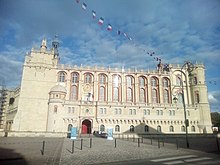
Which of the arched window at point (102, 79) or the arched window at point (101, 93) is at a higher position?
the arched window at point (102, 79)

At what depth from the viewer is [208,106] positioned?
56688mm

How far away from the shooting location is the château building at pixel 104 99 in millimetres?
47656

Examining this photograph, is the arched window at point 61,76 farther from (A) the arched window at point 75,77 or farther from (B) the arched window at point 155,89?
(B) the arched window at point 155,89

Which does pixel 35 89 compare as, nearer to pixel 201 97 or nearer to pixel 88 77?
pixel 88 77

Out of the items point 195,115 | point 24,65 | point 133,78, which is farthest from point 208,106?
point 24,65

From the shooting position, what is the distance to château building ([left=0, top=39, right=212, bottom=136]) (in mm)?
47656

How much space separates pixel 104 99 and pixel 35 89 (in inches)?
779

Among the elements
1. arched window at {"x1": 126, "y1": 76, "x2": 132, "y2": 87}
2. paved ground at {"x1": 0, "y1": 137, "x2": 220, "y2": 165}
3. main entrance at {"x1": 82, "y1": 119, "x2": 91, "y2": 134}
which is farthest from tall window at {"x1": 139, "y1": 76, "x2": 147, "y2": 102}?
paved ground at {"x1": 0, "y1": 137, "x2": 220, "y2": 165}

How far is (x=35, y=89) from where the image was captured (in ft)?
167

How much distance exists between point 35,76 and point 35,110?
32.2 ft

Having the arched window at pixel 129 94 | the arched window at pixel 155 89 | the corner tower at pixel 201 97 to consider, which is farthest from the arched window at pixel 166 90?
the arched window at pixel 129 94

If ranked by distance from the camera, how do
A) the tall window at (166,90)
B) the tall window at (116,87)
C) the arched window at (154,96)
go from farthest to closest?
the tall window at (166,90), the arched window at (154,96), the tall window at (116,87)

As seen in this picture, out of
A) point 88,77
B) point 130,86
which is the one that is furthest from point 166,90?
point 88,77

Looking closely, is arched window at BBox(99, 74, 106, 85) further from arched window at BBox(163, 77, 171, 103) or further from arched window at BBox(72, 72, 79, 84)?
arched window at BBox(163, 77, 171, 103)
